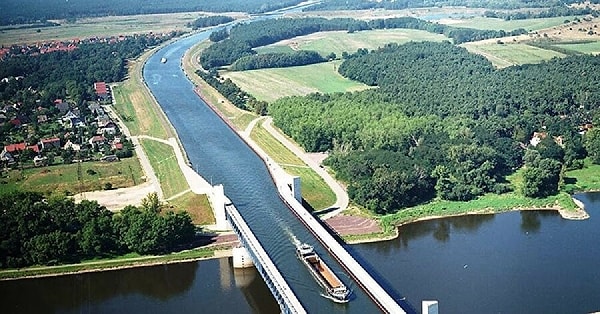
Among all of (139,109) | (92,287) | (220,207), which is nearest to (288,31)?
(139,109)

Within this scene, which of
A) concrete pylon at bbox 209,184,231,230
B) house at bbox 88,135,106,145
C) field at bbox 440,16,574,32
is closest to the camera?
concrete pylon at bbox 209,184,231,230

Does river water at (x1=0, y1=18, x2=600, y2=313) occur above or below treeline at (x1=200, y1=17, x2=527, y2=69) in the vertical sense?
below

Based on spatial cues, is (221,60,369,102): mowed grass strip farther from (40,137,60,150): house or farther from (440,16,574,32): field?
(440,16,574,32): field

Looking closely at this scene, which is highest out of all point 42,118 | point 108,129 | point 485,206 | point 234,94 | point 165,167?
point 42,118

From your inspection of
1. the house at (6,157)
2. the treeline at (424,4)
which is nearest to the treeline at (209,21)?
the treeline at (424,4)

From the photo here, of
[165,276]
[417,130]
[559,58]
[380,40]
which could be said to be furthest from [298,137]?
[380,40]

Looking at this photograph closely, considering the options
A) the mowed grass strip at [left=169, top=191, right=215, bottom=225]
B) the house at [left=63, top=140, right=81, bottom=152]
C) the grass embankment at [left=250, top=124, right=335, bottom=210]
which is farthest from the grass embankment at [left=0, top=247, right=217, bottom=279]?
the house at [left=63, top=140, right=81, bottom=152]

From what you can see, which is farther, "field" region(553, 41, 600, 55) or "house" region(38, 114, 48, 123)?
"field" region(553, 41, 600, 55)

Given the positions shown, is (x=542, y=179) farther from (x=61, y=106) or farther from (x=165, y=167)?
(x=61, y=106)
